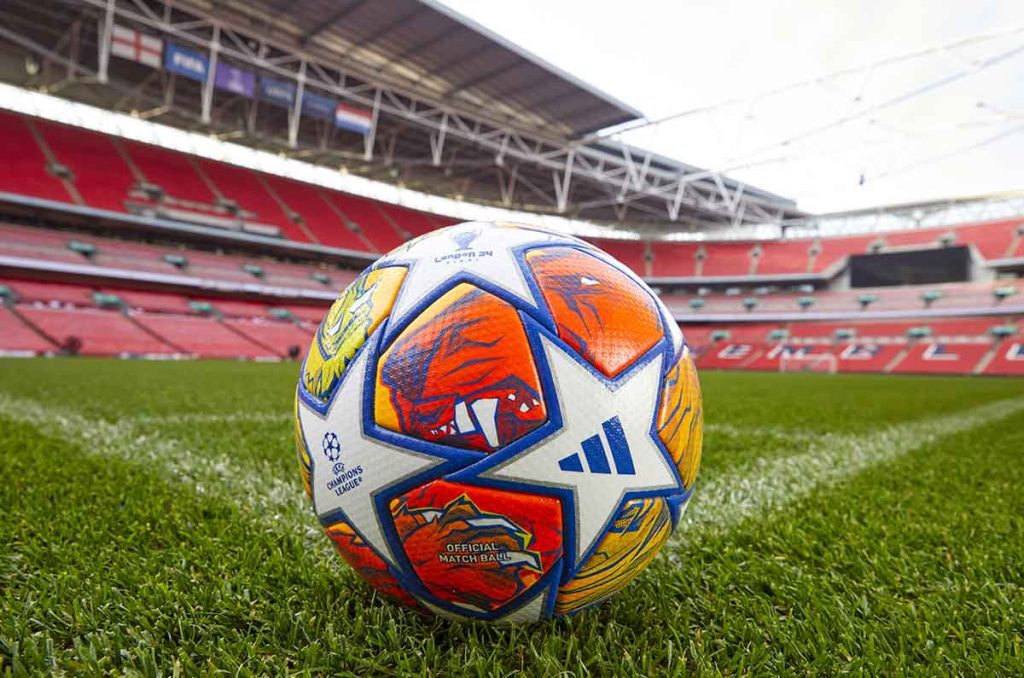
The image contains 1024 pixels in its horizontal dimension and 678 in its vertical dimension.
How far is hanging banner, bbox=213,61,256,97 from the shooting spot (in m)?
17.1

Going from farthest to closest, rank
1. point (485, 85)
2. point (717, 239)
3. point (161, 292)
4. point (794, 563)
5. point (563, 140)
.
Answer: point (717, 239)
point (161, 292)
point (563, 140)
point (485, 85)
point (794, 563)

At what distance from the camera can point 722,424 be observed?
4.93m

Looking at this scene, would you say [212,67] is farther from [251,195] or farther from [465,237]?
[465,237]

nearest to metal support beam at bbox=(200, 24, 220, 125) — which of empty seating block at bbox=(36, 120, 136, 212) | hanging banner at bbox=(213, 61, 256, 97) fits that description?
hanging banner at bbox=(213, 61, 256, 97)

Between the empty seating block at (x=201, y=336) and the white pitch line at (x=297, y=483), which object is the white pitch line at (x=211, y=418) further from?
the empty seating block at (x=201, y=336)

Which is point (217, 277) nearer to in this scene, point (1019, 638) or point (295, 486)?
point (295, 486)

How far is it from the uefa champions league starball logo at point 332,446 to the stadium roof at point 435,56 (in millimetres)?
16341

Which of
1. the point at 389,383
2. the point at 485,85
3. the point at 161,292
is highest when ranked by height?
the point at 485,85

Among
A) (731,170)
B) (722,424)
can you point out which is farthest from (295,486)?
(731,170)

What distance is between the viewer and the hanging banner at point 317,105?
18.6 m

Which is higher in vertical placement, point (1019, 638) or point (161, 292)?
point (1019, 638)

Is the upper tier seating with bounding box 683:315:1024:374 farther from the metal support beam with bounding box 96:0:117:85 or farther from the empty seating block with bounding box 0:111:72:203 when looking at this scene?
the empty seating block with bounding box 0:111:72:203

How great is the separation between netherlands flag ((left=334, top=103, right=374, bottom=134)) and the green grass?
726 inches

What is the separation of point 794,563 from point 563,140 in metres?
22.9
